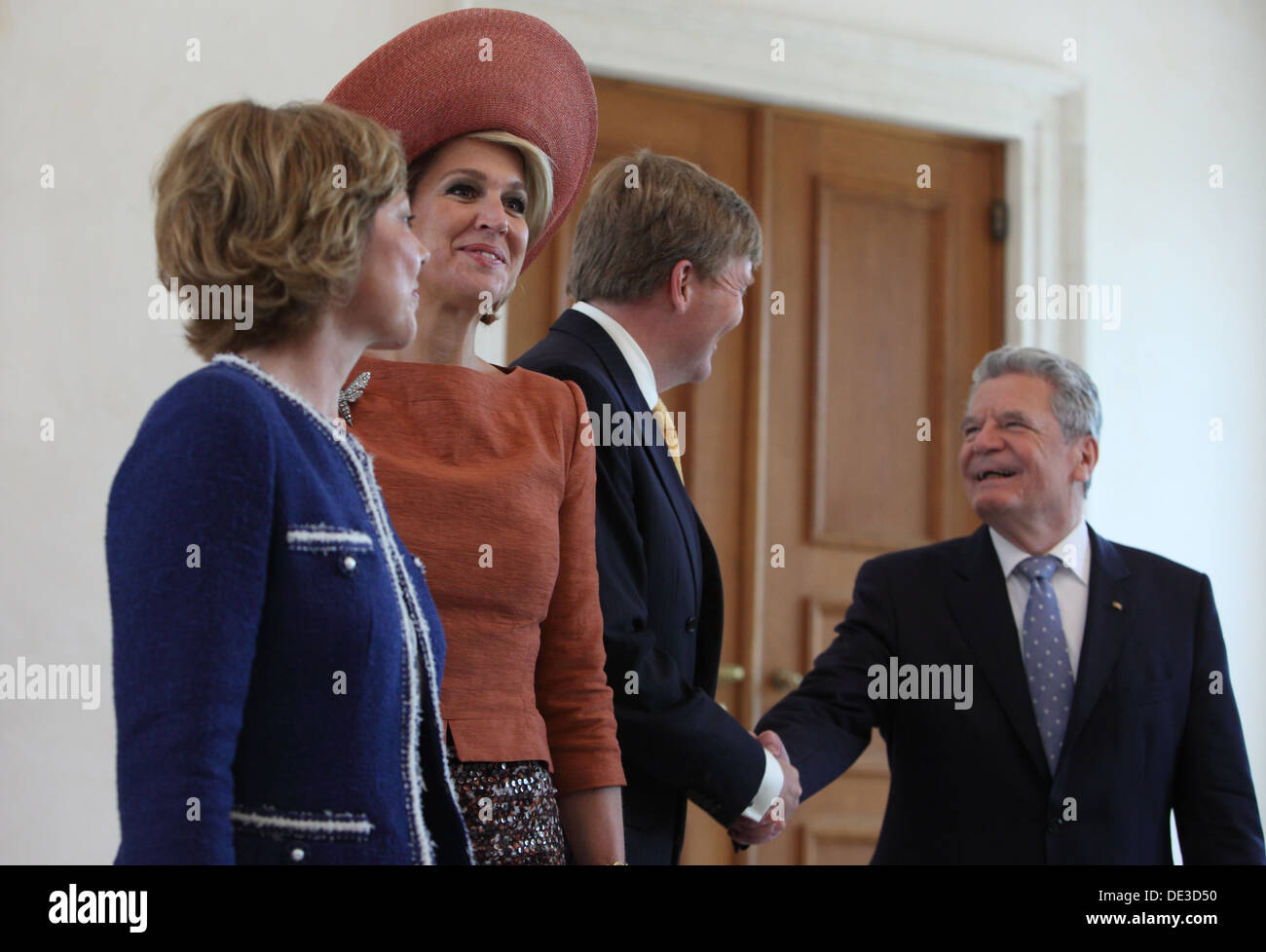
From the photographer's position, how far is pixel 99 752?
3.10m

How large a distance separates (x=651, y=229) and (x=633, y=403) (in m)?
0.32

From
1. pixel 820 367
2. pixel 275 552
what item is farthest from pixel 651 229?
pixel 820 367

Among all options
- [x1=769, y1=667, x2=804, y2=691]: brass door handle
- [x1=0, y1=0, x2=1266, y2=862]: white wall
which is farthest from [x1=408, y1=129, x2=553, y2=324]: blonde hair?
[x1=769, y1=667, x2=804, y2=691]: brass door handle

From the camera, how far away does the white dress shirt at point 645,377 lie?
6.88 ft

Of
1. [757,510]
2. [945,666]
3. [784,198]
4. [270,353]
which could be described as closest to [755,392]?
[757,510]

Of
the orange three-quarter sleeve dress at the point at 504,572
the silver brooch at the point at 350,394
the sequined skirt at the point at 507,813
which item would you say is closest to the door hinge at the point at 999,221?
the orange three-quarter sleeve dress at the point at 504,572

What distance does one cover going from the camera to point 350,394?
158 cm

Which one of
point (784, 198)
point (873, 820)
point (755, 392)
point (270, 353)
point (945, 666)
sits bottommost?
point (873, 820)

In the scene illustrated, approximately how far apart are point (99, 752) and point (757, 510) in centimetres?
172

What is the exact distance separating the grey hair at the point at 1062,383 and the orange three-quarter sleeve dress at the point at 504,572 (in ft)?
4.47

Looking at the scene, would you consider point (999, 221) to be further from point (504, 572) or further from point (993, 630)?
point (504, 572)

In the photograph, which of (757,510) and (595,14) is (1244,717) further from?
(595,14)

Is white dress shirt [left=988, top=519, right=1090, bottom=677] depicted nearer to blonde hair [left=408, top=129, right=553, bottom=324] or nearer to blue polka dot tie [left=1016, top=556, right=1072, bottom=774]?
blue polka dot tie [left=1016, top=556, right=1072, bottom=774]
